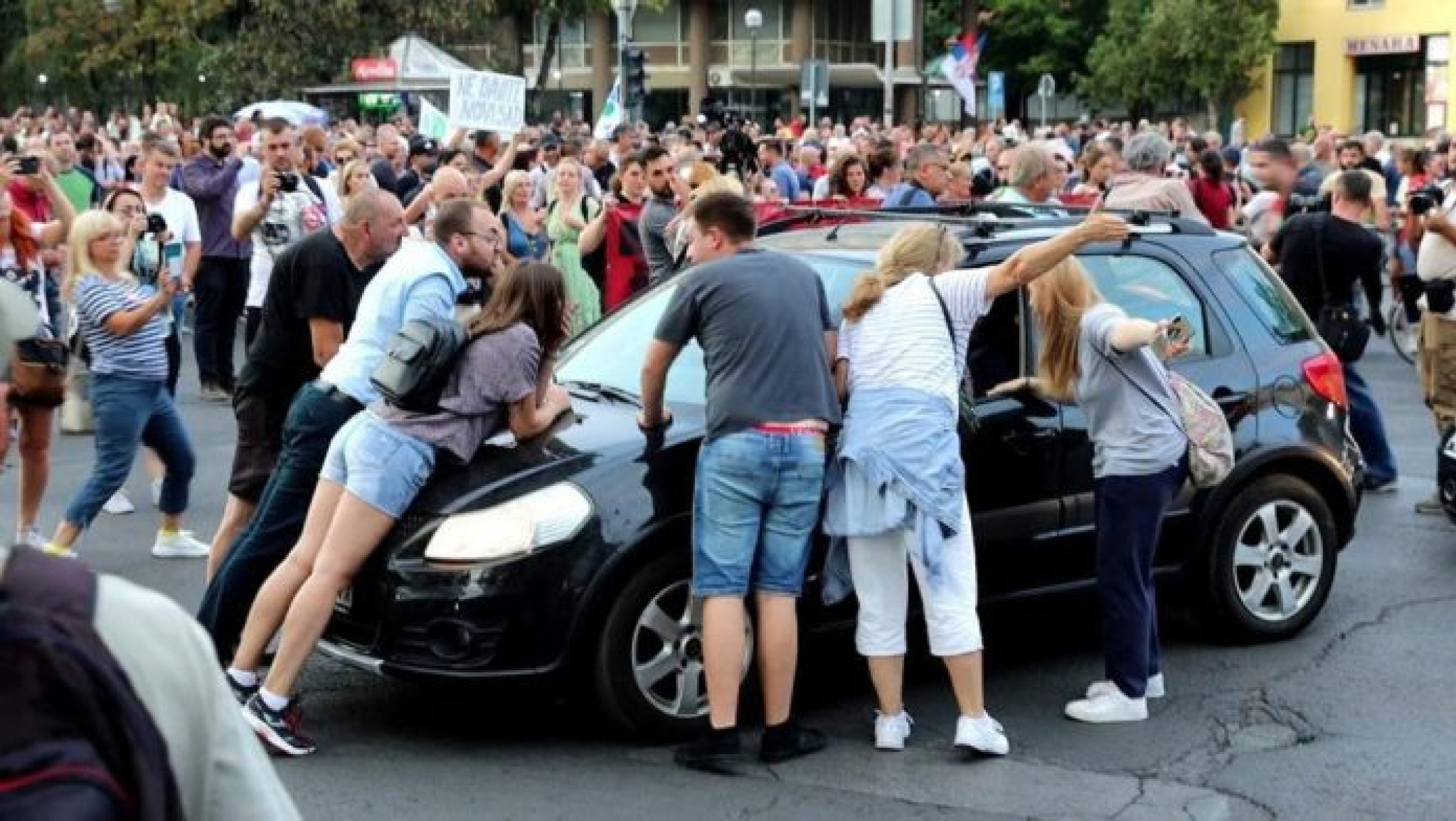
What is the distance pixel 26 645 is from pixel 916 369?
4351mm

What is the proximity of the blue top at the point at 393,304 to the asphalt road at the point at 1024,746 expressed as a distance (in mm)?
1085

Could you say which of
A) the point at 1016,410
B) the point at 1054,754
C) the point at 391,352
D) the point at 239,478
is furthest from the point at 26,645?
the point at 239,478

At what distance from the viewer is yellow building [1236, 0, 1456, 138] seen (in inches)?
2218

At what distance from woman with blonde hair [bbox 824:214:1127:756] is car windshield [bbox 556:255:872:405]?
2.00 ft

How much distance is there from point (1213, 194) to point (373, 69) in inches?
1127

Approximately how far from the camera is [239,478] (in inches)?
281

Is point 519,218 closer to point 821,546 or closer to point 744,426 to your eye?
point 821,546

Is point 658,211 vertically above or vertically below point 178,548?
above

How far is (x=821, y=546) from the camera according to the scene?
6.13 metres

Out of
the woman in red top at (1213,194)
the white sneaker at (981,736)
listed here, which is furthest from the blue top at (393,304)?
the woman in red top at (1213,194)

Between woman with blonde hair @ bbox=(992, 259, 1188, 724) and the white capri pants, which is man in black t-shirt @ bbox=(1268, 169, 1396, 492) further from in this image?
the white capri pants

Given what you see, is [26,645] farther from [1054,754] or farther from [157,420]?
[157,420]

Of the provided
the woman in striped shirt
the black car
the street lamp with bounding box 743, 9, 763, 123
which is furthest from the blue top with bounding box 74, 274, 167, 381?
the street lamp with bounding box 743, 9, 763, 123

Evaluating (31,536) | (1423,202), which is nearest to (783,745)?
(31,536)
